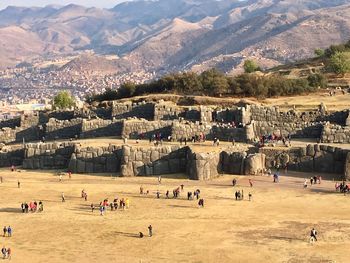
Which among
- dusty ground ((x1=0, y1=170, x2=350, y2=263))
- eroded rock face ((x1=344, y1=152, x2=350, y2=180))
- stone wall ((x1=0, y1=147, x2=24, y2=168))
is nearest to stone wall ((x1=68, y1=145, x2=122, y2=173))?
dusty ground ((x1=0, y1=170, x2=350, y2=263))

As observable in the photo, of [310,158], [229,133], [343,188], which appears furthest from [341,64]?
[343,188]

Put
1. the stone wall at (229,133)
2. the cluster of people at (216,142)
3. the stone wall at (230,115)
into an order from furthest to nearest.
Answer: the stone wall at (230,115), the stone wall at (229,133), the cluster of people at (216,142)

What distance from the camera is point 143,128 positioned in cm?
5797

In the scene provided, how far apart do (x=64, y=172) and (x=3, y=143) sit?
14.3m

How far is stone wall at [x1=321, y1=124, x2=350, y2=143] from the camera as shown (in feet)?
170

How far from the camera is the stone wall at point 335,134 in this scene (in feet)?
170

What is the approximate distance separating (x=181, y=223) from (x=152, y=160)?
44.8 feet

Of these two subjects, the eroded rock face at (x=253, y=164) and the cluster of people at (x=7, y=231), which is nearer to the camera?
the cluster of people at (x=7, y=231)

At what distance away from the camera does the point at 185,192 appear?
4412 cm

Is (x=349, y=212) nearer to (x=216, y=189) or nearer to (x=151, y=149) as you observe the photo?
(x=216, y=189)

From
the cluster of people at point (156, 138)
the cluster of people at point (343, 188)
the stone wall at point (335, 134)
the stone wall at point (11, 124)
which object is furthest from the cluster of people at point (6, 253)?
the stone wall at point (11, 124)

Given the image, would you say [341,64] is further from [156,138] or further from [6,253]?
[6,253]

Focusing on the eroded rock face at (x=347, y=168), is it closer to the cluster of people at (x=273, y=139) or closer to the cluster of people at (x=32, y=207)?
the cluster of people at (x=273, y=139)

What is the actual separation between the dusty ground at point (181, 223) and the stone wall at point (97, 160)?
9.91 ft
